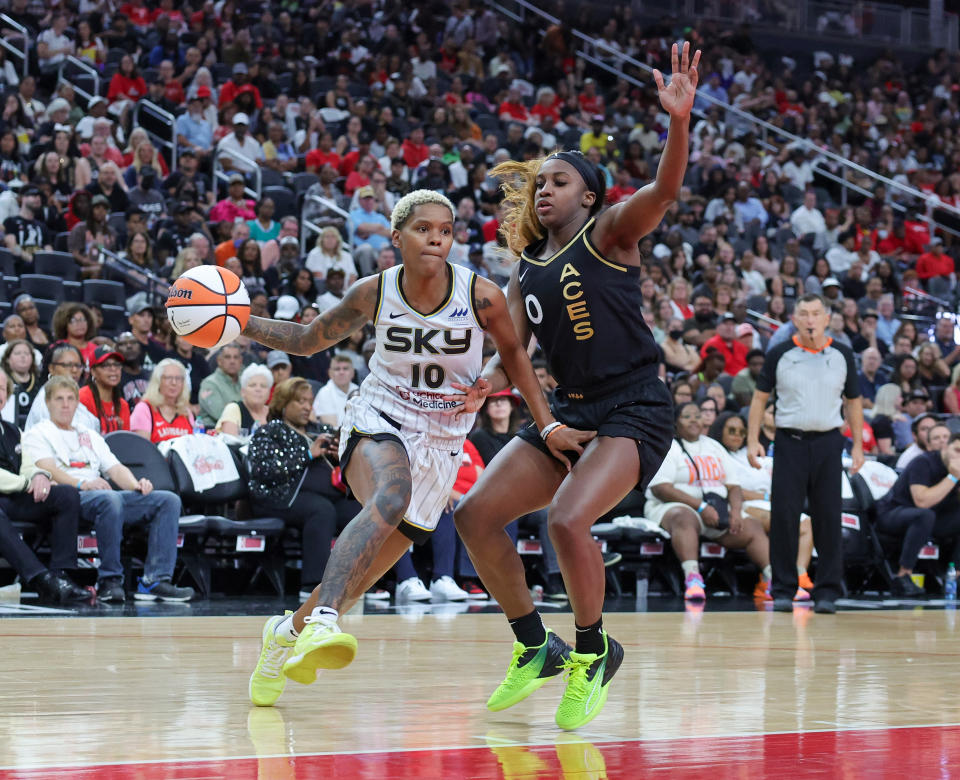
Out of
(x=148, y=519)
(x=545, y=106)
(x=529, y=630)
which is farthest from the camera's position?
(x=545, y=106)

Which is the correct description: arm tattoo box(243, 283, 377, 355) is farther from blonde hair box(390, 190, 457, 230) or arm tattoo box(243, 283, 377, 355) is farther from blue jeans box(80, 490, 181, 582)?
blue jeans box(80, 490, 181, 582)

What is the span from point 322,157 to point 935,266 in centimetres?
915

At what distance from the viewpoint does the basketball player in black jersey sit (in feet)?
13.9

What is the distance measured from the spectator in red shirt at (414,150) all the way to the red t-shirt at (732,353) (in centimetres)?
515

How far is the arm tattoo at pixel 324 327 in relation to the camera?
4.57m

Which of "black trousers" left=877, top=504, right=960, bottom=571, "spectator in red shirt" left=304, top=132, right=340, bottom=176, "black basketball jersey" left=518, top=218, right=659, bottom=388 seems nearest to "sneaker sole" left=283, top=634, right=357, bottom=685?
"black basketball jersey" left=518, top=218, right=659, bottom=388

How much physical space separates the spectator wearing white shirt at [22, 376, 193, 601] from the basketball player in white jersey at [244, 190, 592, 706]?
4301mm

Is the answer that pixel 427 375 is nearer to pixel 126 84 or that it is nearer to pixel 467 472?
pixel 467 472

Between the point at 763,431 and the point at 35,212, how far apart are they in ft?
23.4

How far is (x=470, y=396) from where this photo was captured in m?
4.48

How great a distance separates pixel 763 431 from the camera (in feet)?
37.1

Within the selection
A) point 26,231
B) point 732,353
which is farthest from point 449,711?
point 732,353

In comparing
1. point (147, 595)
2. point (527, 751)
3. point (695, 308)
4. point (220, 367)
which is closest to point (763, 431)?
point (695, 308)

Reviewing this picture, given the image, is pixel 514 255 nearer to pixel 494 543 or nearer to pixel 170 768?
pixel 494 543
